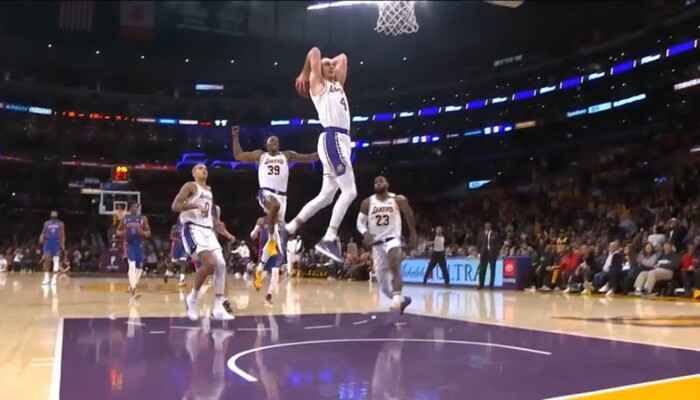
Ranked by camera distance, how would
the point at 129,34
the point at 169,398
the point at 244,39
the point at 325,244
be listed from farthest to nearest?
the point at 244,39 < the point at 129,34 < the point at 325,244 < the point at 169,398

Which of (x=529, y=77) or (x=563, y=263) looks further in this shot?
(x=529, y=77)

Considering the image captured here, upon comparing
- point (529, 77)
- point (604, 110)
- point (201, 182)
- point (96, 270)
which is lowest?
point (96, 270)

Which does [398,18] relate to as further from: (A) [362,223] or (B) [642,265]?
(B) [642,265]

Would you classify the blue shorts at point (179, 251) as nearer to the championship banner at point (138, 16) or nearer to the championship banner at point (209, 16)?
the championship banner at point (138, 16)

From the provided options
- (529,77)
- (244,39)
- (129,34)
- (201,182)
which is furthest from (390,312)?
(244,39)

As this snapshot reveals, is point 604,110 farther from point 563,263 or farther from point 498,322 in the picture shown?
point 498,322

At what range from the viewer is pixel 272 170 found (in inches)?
332

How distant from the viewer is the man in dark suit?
50.2 ft

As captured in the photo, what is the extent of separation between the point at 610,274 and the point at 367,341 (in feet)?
29.4

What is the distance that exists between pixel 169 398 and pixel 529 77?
24.7m

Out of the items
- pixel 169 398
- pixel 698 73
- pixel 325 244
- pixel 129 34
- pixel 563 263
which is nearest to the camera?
pixel 169 398

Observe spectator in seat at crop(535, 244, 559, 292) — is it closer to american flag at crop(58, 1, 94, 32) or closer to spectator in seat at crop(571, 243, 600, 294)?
spectator in seat at crop(571, 243, 600, 294)

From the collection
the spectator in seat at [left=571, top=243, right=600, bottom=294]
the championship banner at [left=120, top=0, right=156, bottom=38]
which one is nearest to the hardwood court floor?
the spectator in seat at [left=571, top=243, right=600, bottom=294]

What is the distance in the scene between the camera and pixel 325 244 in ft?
19.6
